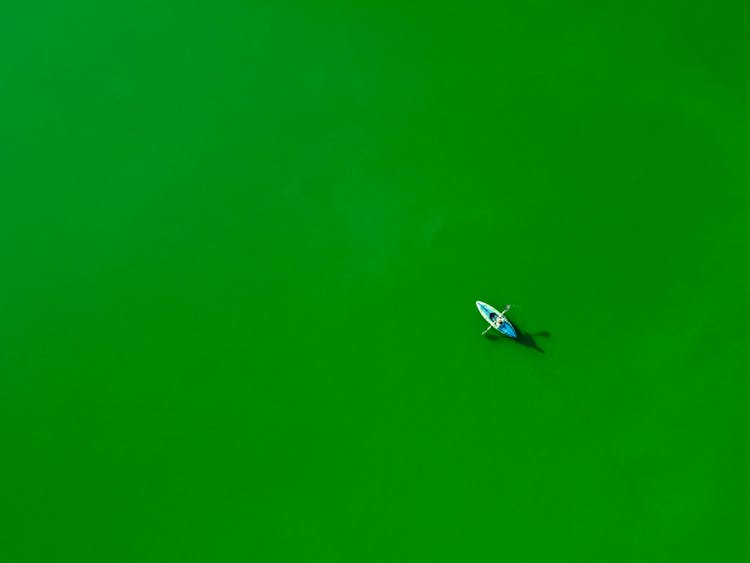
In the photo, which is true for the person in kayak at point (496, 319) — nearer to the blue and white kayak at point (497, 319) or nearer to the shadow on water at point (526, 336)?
the blue and white kayak at point (497, 319)

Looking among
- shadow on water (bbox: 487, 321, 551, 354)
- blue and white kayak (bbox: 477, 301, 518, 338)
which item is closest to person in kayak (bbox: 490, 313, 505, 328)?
blue and white kayak (bbox: 477, 301, 518, 338)

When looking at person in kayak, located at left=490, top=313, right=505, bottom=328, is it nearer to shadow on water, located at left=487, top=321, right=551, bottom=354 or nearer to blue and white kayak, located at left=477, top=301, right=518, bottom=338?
blue and white kayak, located at left=477, top=301, right=518, bottom=338

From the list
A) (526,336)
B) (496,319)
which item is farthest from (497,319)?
(526,336)

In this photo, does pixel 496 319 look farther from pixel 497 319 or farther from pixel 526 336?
pixel 526 336

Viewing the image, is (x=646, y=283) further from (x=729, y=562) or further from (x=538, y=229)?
(x=729, y=562)

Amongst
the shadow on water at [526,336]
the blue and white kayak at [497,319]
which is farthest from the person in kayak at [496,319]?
the shadow on water at [526,336]
